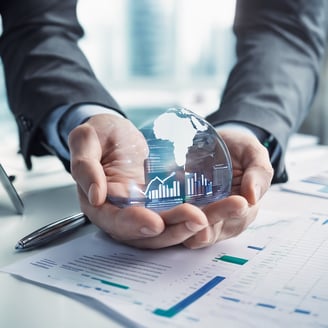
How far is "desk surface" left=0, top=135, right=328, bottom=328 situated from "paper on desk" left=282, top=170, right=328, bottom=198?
15 mm

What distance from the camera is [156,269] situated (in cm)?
40

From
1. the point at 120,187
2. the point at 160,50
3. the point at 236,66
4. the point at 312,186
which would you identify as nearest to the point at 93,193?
the point at 120,187

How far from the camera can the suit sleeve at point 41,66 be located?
0.73 m

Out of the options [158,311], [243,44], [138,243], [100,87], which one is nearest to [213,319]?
[158,311]

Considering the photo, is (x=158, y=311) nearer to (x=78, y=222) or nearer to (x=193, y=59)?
(x=78, y=222)

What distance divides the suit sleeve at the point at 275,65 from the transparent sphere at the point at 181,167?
256 mm

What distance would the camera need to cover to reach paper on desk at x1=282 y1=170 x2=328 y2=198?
65 centimetres

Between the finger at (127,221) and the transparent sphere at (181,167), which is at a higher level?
the transparent sphere at (181,167)

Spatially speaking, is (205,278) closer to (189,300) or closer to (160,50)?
(189,300)

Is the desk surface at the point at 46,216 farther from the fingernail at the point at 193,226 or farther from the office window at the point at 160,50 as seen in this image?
the office window at the point at 160,50

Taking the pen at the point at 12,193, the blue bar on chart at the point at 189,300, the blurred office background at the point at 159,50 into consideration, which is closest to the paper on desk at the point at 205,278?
the blue bar on chart at the point at 189,300

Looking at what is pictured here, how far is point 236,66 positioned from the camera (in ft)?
2.82

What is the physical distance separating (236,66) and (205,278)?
1.84 feet

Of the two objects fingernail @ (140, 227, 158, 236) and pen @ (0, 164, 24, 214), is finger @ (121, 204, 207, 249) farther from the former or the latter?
pen @ (0, 164, 24, 214)
